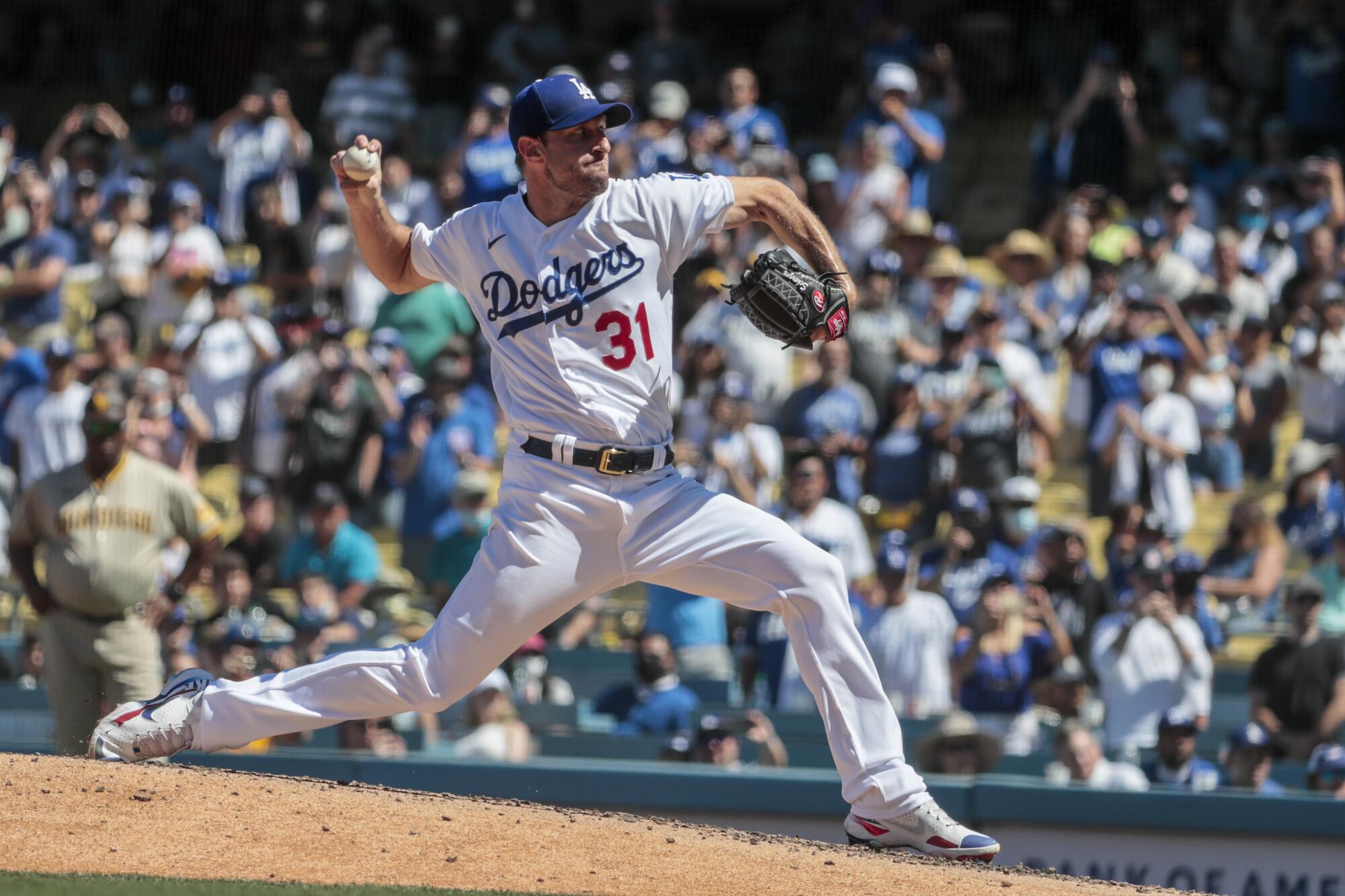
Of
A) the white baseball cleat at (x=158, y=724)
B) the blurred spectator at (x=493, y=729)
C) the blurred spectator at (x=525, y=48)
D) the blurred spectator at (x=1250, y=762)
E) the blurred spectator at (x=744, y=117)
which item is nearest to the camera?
the white baseball cleat at (x=158, y=724)

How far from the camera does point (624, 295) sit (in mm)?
4613

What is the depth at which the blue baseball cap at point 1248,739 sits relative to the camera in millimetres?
7574

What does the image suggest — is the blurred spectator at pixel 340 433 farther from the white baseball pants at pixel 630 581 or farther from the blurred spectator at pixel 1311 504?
the white baseball pants at pixel 630 581

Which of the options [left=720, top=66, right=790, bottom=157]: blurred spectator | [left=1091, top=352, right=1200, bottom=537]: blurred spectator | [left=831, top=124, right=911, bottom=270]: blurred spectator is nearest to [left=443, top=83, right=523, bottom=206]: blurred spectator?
[left=720, top=66, right=790, bottom=157]: blurred spectator

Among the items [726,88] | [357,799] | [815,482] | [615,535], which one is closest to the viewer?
[615,535]

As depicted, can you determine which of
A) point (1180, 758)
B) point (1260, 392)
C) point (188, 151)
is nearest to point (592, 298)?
point (1180, 758)

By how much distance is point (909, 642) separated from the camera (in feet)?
27.9

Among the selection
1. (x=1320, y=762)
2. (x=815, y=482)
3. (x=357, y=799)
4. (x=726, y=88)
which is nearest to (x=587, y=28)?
(x=726, y=88)

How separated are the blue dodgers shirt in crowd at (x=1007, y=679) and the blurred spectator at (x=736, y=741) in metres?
0.94

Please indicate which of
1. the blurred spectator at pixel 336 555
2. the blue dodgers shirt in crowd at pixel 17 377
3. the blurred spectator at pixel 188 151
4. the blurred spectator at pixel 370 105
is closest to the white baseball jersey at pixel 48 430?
the blue dodgers shirt in crowd at pixel 17 377

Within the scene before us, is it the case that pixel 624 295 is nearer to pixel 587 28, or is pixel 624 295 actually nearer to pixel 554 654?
pixel 554 654

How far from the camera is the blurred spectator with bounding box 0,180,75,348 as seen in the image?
1273 cm

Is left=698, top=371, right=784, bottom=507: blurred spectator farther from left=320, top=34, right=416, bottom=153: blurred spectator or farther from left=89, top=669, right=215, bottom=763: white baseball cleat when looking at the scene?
left=320, top=34, right=416, bottom=153: blurred spectator

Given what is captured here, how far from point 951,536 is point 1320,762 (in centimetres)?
222
